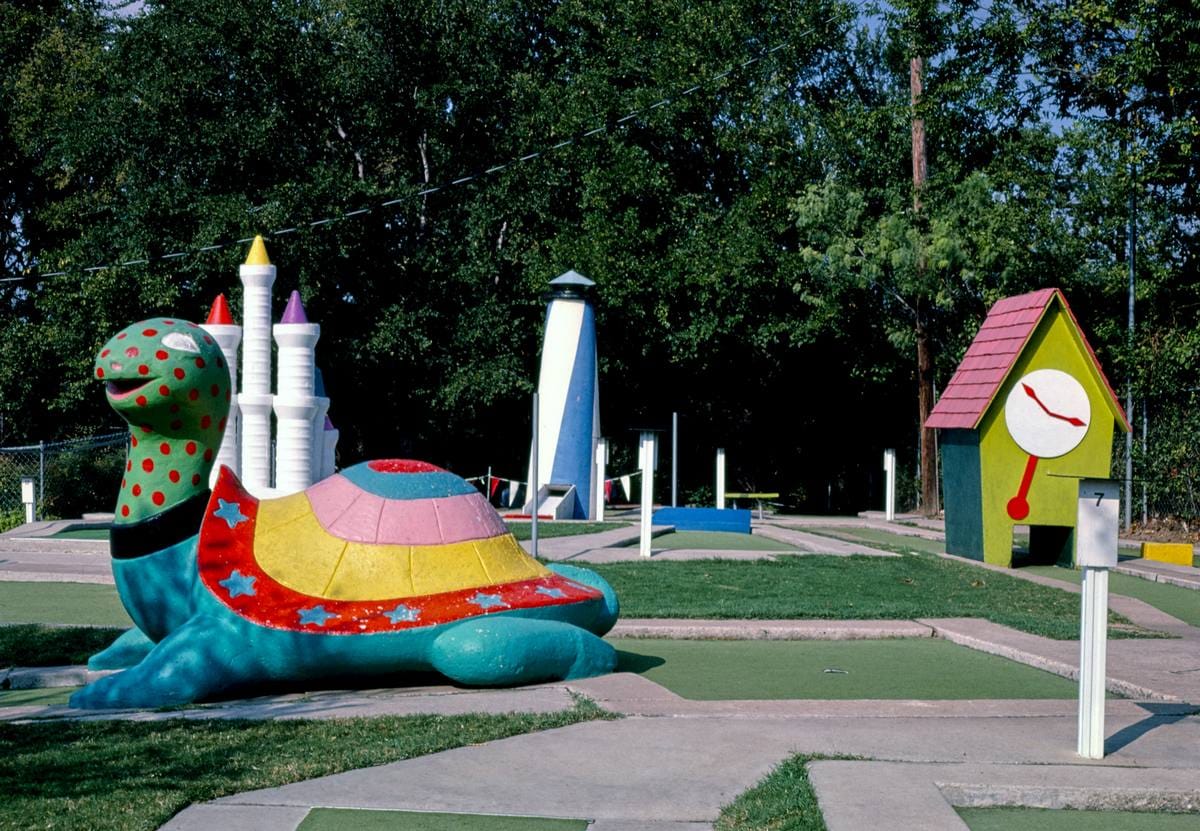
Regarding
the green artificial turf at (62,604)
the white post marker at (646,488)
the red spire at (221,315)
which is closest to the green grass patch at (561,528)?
the white post marker at (646,488)

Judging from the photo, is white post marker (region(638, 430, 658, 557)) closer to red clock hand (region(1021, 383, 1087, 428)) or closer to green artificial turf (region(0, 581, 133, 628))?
red clock hand (region(1021, 383, 1087, 428))

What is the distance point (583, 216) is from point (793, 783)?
2854 centimetres

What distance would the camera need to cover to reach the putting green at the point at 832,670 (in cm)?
893

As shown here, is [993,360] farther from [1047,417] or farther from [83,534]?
[83,534]

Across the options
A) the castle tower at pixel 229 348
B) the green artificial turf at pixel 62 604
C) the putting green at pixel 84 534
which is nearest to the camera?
the green artificial turf at pixel 62 604

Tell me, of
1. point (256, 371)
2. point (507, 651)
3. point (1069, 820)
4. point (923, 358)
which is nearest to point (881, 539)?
point (923, 358)

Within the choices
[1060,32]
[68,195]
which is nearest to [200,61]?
[68,195]

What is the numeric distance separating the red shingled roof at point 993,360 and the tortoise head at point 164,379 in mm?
11656

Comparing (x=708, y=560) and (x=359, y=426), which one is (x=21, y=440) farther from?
Answer: (x=708, y=560)

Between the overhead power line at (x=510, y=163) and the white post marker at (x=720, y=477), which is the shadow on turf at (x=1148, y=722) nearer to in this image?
the white post marker at (x=720, y=477)

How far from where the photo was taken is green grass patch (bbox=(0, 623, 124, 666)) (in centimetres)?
990

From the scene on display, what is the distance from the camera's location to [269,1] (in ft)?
106

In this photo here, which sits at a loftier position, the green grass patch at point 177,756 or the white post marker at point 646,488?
the white post marker at point 646,488

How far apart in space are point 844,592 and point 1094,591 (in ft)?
24.7
